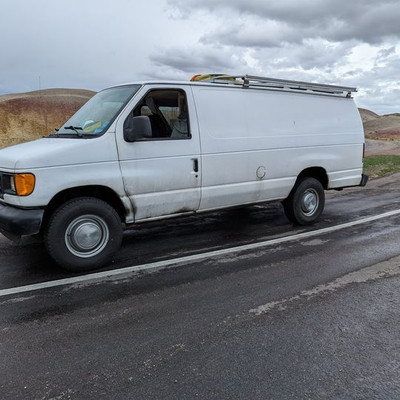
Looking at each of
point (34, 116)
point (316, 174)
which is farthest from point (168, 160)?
point (34, 116)

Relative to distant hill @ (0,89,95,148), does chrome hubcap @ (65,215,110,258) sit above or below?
below

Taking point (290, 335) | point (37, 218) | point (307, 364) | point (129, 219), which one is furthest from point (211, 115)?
point (307, 364)

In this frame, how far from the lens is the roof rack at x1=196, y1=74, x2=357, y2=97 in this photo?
18.9ft

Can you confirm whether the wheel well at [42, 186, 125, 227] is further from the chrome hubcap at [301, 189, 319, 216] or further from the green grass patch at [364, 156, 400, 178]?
the green grass patch at [364, 156, 400, 178]

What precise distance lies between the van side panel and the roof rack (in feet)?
0.36

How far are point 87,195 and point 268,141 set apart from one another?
283 cm

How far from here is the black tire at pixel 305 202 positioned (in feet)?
21.4

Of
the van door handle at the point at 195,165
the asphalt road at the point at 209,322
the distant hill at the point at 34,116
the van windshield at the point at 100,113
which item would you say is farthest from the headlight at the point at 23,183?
the distant hill at the point at 34,116

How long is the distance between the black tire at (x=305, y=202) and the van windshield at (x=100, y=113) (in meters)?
3.20

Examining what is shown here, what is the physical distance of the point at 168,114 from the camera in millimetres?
5250

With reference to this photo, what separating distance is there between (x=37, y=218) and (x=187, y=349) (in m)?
2.26

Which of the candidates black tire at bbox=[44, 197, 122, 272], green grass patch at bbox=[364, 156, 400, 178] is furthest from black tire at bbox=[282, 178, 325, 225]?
green grass patch at bbox=[364, 156, 400, 178]

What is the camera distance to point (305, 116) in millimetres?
6418

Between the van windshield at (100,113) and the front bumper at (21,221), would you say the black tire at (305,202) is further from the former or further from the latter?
the front bumper at (21,221)
